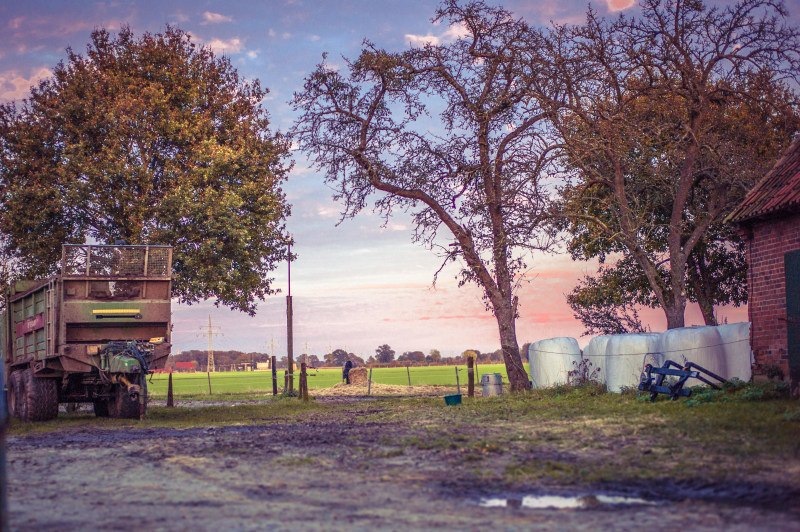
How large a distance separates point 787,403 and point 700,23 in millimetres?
16109

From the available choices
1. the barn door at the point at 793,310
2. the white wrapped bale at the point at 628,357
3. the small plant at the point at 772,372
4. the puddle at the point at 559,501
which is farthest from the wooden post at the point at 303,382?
the puddle at the point at 559,501

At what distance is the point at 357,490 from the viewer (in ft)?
24.6

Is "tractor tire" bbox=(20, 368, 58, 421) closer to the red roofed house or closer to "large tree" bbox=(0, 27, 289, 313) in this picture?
"large tree" bbox=(0, 27, 289, 313)

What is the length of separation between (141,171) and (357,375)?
20.0 metres

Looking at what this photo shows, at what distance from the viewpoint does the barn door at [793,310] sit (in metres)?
14.4

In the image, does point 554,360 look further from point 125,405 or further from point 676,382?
point 125,405

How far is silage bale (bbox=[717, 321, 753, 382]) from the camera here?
1641cm

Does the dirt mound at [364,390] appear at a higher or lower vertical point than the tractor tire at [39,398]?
lower

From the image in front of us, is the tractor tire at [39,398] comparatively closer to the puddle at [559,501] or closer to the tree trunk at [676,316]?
the puddle at [559,501]

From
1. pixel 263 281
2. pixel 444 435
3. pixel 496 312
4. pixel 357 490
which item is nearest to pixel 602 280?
pixel 496 312

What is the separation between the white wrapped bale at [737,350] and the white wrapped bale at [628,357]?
166 centimetres

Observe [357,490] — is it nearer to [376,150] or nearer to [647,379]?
[647,379]

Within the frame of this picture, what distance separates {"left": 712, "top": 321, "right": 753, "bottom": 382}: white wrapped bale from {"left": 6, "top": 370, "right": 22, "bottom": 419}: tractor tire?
16.7 meters

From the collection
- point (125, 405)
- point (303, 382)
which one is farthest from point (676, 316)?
point (125, 405)
